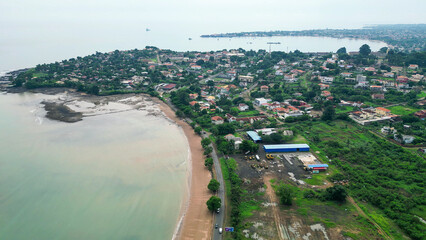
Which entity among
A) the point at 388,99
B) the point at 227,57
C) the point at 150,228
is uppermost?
the point at 227,57

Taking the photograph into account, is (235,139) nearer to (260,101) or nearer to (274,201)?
(274,201)

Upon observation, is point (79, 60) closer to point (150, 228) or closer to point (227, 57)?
point (227, 57)

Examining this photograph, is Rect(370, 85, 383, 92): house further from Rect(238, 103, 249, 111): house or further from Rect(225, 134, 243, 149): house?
Rect(225, 134, 243, 149): house

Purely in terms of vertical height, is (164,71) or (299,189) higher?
(164,71)

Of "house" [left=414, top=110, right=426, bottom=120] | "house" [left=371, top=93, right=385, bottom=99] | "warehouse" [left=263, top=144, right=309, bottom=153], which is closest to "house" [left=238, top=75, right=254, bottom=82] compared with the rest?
"house" [left=371, top=93, right=385, bottom=99]

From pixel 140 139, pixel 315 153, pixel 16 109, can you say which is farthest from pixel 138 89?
pixel 315 153

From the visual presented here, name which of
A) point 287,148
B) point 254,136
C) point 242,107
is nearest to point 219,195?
point 287,148
